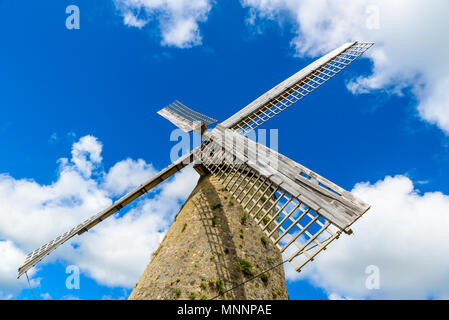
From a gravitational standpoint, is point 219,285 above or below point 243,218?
below

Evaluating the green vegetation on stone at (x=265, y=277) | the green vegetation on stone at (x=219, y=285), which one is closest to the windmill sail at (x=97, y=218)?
the green vegetation on stone at (x=219, y=285)

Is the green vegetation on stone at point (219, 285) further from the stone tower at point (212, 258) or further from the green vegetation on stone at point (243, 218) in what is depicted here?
the green vegetation on stone at point (243, 218)

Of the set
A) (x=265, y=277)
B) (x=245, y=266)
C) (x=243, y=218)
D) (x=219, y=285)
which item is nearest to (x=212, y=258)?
(x=219, y=285)

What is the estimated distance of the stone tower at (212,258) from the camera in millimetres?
10414

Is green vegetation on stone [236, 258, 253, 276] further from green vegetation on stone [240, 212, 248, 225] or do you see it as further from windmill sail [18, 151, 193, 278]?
windmill sail [18, 151, 193, 278]

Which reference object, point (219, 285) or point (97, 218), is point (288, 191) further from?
point (97, 218)

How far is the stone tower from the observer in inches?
410

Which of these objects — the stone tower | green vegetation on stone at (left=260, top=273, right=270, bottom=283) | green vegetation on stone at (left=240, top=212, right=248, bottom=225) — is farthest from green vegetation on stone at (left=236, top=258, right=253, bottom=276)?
green vegetation on stone at (left=240, top=212, right=248, bottom=225)

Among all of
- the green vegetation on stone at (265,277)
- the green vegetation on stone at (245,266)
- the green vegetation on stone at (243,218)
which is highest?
the green vegetation on stone at (243,218)

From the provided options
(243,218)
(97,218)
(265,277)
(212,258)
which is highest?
(97,218)

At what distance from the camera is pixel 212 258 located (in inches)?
436

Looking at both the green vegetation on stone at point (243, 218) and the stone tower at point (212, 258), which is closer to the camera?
the stone tower at point (212, 258)
